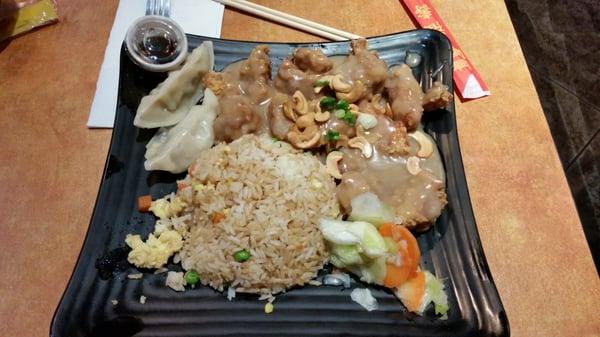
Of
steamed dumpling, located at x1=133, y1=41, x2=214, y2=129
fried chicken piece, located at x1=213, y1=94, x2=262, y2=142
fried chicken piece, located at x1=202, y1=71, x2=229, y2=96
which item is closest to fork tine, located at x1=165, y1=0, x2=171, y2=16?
steamed dumpling, located at x1=133, y1=41, x2=214, y2=129

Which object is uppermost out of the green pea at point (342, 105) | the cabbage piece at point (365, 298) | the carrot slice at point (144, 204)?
the green pea at point (342, 105)

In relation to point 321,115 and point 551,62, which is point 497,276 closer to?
point 321,115

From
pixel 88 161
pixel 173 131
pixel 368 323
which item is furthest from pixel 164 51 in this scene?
pixel 368 323

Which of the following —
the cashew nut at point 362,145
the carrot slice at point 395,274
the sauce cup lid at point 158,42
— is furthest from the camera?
the sauce cup lid at point 158,42

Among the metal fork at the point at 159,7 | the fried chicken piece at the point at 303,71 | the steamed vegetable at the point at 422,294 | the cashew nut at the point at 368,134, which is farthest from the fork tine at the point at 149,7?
the steamed vegetable at the point at 422,294

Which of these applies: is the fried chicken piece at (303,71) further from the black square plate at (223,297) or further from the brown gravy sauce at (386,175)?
the black square plate at (223,297)

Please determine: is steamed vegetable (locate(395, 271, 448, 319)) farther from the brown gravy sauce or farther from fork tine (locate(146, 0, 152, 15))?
fork tine (locate(146, 0, 152, 15))

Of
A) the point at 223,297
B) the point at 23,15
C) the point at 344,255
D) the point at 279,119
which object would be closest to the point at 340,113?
the point at 279,119
